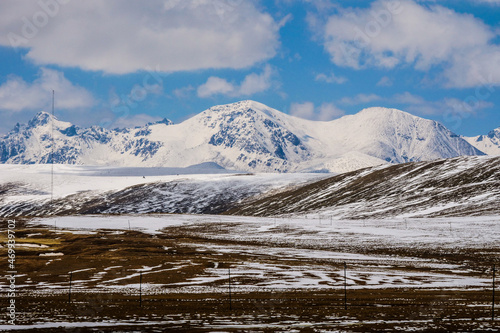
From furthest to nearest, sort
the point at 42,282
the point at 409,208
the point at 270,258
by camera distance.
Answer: the point at 409,208 < the point at 270,258 < the point at 42,282

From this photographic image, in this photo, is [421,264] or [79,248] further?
[79,248]

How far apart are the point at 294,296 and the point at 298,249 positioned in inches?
2500

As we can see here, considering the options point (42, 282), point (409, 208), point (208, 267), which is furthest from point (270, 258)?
point (409, 208)

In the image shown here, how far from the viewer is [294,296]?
58.6 meters

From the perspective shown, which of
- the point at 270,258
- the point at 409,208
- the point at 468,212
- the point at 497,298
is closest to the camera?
the point at 497,298

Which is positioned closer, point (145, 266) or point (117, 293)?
point (117, 293)

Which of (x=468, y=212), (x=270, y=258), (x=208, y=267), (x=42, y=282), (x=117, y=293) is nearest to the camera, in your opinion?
(x=117, y=293)

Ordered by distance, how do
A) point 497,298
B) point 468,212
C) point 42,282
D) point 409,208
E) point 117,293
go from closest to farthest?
1. point 497,298
2. point 117,293
3. point 42,282
4. point 468,212
5. point 409,208

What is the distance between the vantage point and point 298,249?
12169 centimetres

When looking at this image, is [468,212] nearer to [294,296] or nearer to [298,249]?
[298,249]

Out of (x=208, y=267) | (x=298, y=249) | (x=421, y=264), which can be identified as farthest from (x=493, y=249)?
(x=208, y=267)

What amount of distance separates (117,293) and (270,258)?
145ft

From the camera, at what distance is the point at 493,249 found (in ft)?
359

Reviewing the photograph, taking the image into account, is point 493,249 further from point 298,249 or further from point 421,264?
point 298,249
